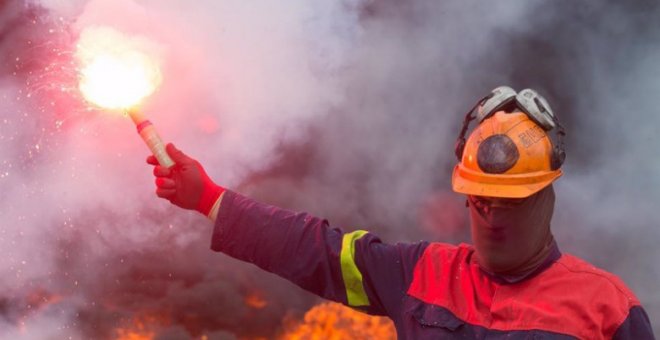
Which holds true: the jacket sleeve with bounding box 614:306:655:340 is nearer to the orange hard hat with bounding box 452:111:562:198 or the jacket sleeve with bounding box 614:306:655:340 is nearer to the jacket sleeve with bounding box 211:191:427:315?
the orange hard hat with bounding box 452:111:562:198

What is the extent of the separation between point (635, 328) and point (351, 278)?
1275 millimetres

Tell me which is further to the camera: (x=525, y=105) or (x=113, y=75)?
(x=113, y=75)

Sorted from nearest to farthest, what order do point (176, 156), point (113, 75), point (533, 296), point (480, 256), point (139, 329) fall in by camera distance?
1. point (533, 296)
2. point (480, 256)
3. point (176, 156)
4. point (113, 75)
5. point (139, 329)

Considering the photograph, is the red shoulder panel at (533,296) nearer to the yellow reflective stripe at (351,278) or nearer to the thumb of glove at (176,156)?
the yellow reflective stripe at (351,278)

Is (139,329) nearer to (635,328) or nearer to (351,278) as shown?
(351,278)

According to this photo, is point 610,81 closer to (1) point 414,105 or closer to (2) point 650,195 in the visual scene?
(2) point 650,195

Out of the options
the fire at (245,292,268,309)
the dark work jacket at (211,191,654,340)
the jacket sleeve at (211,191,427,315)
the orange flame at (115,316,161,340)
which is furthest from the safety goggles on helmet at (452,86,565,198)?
the orange flame at (115,316,161,340)

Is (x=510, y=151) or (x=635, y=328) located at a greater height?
(x=510, y=151)

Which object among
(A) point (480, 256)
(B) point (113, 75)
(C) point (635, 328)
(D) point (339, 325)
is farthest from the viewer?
(D) point (339, 325)

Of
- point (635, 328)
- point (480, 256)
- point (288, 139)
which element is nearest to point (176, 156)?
point (480, 256)

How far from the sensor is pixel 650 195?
6.84 m

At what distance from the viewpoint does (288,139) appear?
738 cm

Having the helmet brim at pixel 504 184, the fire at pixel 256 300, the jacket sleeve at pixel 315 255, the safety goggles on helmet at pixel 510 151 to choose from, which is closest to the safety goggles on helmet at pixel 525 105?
the safety goggles on helmet at pixel 510 151

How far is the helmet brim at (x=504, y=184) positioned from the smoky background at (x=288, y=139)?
3.82 meters
